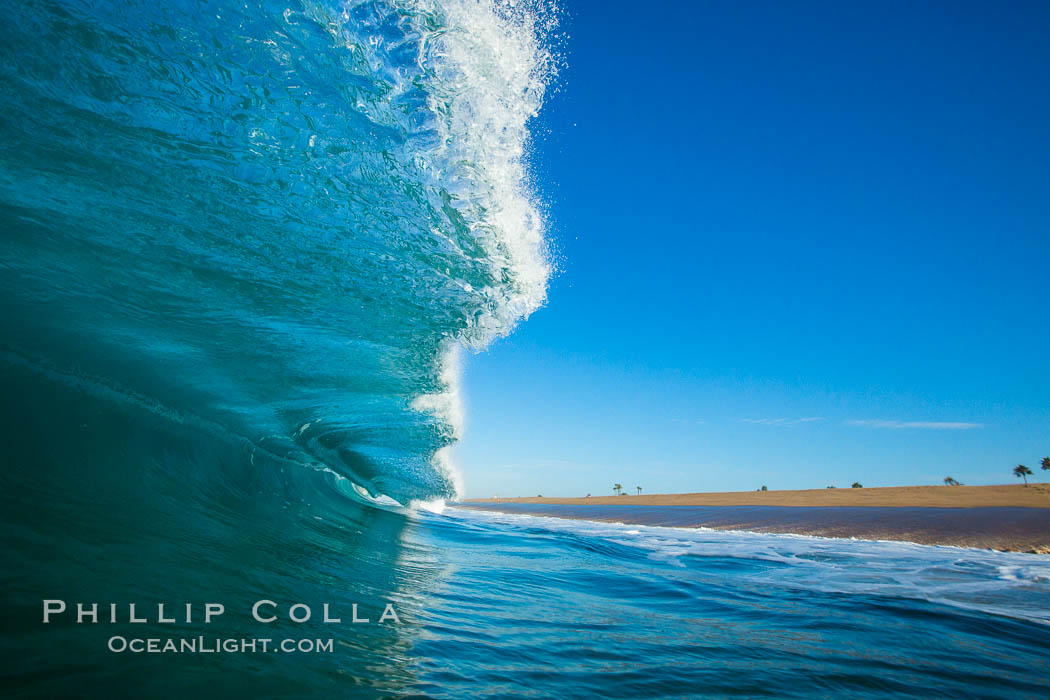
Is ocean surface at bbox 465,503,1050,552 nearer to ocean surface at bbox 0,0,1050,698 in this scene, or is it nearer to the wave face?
ocean surface at bbox 0,0,1050,698

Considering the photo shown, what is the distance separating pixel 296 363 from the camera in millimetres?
6910

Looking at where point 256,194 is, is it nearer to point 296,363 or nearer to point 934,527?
point 296,363

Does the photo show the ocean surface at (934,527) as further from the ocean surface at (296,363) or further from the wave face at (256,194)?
the wave face at (256,194)

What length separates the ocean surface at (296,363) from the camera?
2598mm

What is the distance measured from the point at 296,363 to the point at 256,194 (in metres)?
3.20

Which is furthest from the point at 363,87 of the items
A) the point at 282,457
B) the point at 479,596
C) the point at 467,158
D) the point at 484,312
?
the point at 282,457

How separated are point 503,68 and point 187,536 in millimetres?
4821

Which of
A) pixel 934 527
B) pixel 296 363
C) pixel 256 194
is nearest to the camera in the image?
pixel 256 194

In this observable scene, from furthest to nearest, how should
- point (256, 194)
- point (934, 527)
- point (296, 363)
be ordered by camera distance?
point (934, 527), point (296, 363), point (256, 194)

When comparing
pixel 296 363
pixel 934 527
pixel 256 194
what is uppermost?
pixel 256 194

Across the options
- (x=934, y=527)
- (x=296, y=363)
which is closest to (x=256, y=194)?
(x=296, y=363)

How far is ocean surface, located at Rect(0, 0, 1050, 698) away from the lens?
2598mm

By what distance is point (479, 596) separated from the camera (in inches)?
171

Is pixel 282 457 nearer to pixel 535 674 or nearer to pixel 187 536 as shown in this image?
pixel 187 536
